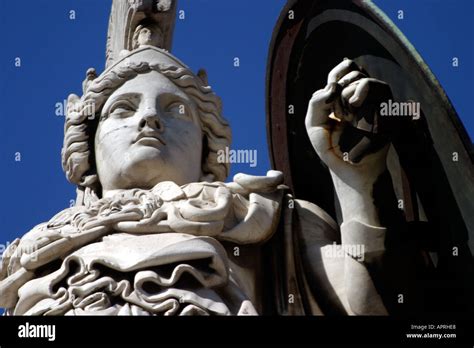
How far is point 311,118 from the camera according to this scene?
14469mm

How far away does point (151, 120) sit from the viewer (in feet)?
51.3

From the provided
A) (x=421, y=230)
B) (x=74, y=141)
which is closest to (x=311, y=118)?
(x=421, y=230)

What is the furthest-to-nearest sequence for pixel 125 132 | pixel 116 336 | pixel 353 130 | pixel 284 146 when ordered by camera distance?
1. pixel 284 146
2. pixel 125 132
3. pixel 353 130
4. pixel 116 336

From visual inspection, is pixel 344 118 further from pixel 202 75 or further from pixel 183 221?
pixel 202 75

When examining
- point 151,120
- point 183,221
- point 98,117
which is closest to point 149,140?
point 151,120

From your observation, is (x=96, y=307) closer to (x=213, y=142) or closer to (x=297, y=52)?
(x=213, y=142)

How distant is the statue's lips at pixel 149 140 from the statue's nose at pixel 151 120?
7cm

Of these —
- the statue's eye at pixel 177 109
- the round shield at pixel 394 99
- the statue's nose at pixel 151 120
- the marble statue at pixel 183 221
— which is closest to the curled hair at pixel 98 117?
the marble statue at pixel 183 221

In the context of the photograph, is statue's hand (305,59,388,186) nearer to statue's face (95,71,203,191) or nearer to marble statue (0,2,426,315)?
marble statue (0,2,426,315)

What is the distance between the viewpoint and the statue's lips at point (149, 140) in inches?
613

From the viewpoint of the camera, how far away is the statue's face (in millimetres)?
15562

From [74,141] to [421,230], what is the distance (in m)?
2.92

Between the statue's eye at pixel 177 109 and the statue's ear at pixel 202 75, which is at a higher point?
the statue's ear at pixel 202 75

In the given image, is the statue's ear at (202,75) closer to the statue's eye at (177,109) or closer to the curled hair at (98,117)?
the curled hair at (98,117)
